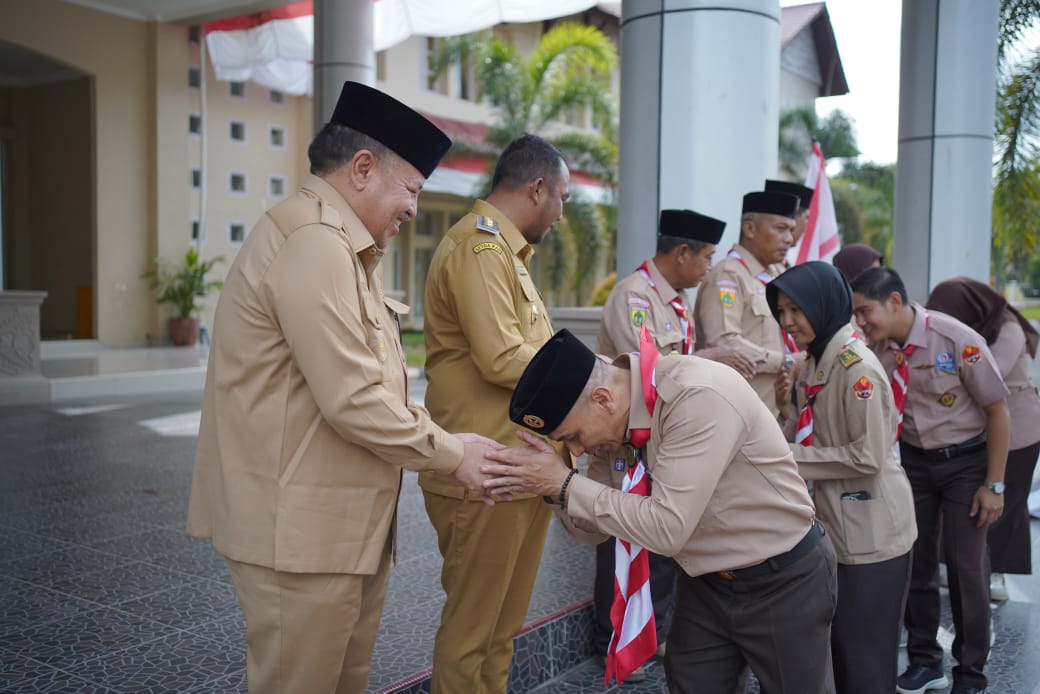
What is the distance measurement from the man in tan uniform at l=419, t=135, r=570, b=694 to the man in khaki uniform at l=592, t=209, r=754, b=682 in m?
0.82

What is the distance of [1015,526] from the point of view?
4.43 meters

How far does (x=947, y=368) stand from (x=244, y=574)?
2746mm

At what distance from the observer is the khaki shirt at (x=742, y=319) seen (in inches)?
157

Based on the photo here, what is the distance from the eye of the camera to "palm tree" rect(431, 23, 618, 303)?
17219 millimetres

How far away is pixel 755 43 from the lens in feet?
14.8

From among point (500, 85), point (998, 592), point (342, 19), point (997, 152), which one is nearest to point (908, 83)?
point (997, 152)

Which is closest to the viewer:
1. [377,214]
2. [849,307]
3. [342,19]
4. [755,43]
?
[377,214]

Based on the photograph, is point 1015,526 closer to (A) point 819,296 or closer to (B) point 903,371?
(B) point 903,371

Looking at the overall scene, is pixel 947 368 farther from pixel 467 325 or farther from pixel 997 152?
pixel 997 152

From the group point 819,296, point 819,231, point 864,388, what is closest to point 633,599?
point 864,388

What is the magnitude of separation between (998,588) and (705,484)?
3482 mm

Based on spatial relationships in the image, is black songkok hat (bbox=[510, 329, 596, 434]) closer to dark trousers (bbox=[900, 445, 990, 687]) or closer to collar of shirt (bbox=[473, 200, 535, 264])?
collar of shirt (bbox=[473, 200, 535, 264])

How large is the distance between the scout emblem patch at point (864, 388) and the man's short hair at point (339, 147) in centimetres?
153

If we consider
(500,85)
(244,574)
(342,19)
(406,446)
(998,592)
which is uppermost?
(500,85)
